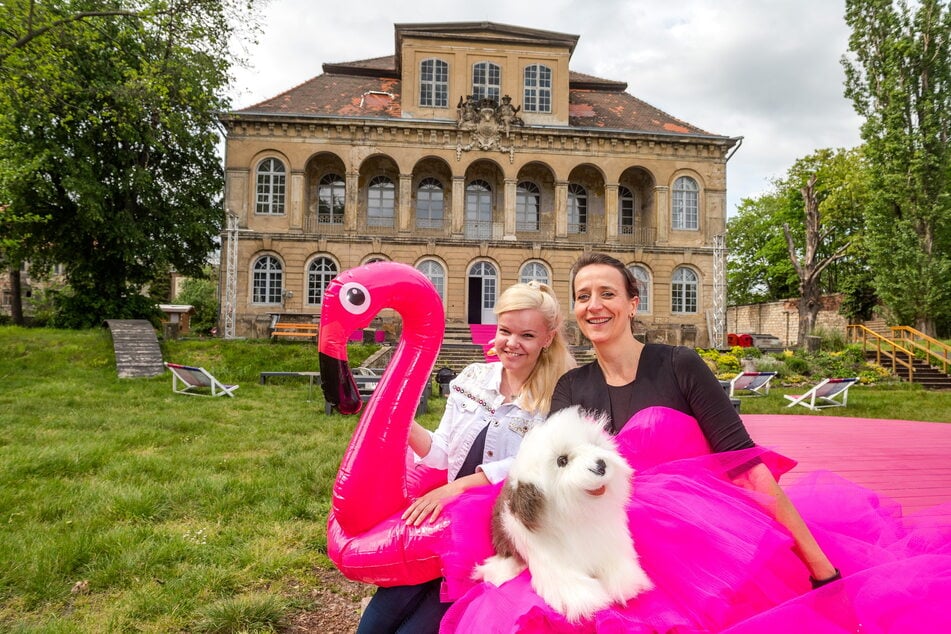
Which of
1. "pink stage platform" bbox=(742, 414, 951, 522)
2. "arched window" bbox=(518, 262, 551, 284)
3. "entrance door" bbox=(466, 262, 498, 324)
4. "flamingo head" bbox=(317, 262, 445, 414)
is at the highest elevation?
"arched window" bbox=(518, 262, 551, 284)

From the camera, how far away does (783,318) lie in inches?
1331

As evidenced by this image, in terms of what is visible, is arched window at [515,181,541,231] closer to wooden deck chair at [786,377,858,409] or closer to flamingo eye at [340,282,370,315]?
wooden deck chair at [786,377,858,409]

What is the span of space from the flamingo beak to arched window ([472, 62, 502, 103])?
85.5 ft

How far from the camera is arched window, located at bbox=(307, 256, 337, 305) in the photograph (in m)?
24.3

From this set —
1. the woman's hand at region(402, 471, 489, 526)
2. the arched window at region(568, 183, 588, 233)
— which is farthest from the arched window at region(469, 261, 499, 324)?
the woman's hand at region(402, 471, 489, 526)

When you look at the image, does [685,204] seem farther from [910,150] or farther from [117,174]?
[117,174]

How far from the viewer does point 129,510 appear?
452 centimetres

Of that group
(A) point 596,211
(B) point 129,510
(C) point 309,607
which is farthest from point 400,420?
(A) point 596,211

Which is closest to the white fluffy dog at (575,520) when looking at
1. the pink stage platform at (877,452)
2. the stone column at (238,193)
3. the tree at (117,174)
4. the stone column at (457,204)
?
the pink stage platform at (877,452)

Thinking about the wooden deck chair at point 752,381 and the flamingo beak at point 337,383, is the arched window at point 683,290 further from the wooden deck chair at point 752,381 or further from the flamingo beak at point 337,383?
the flamingo beak at point 337,383

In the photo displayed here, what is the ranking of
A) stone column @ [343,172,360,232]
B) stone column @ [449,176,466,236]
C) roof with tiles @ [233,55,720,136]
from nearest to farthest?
stone column @ [343,172,360,232], stone column @ [449,176,466,236], roof with tiles @ [233,55,720,136]

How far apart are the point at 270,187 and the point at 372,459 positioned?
25.0 metres

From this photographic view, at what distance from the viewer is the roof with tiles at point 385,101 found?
995 inches

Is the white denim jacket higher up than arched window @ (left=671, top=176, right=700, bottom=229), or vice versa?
arched window @ (left=671, top=176, right=700, bottom=229)
